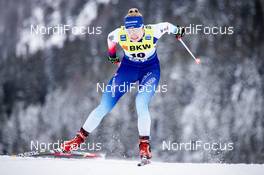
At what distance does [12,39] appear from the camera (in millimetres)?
3770

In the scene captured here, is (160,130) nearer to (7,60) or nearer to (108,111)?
(108,111)

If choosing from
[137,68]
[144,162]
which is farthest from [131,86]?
[144,162]

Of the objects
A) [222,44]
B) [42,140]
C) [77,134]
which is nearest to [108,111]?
[77,134]

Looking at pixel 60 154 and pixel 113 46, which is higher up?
pixel 113 46

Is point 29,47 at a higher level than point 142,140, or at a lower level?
higher

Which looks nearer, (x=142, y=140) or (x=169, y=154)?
(x=142, y=140)

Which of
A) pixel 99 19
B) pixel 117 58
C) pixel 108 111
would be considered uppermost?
pixel 99 19

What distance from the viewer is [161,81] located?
11.9 ft

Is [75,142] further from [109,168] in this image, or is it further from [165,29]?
[165,29]

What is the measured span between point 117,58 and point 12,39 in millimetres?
920

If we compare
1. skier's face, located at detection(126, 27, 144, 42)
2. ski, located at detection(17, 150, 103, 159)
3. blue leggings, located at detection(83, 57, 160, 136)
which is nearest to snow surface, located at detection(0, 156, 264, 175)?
ski, located at detection(17, 150, 103, 159)

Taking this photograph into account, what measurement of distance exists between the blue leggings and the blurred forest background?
8cm

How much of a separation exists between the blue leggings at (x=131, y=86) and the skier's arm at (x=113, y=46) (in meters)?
0.09

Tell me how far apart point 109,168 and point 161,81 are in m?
0.89
